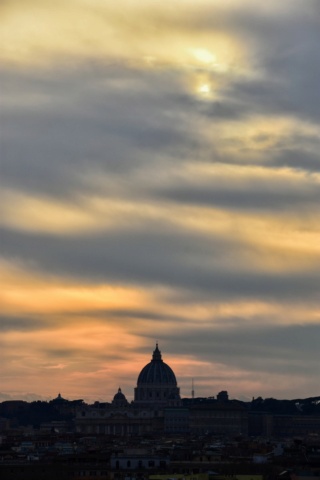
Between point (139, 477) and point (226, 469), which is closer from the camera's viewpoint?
point (139, 477)

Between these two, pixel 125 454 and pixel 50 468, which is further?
pixel 125 454

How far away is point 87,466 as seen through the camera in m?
138

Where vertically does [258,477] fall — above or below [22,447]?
below

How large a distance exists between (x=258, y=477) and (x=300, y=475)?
425 cm

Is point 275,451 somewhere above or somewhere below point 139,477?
above

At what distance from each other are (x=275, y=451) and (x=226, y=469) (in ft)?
156

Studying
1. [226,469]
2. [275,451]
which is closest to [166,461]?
[226,469]

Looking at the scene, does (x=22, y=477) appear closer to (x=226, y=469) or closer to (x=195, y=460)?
(x=226, y=469)

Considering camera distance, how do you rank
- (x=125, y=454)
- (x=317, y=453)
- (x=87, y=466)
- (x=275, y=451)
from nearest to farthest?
1. (x=87, y=466)
2. (x=125, y=454)
3. (x=317, y=453)
4. (x=275, y=451)

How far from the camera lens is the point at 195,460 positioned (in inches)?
6058

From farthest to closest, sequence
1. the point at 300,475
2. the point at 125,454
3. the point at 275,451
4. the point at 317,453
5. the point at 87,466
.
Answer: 1. the point at 275,451
2. the point at 317,453
3. the point at 125,454
4. the point at 87,466
5. the point at 300,475

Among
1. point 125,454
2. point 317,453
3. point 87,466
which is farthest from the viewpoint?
point 317,453

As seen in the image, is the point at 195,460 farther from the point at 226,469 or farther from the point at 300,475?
the point at 300,475

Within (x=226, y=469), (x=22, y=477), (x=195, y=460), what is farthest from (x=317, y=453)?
(x=22, y=477)
